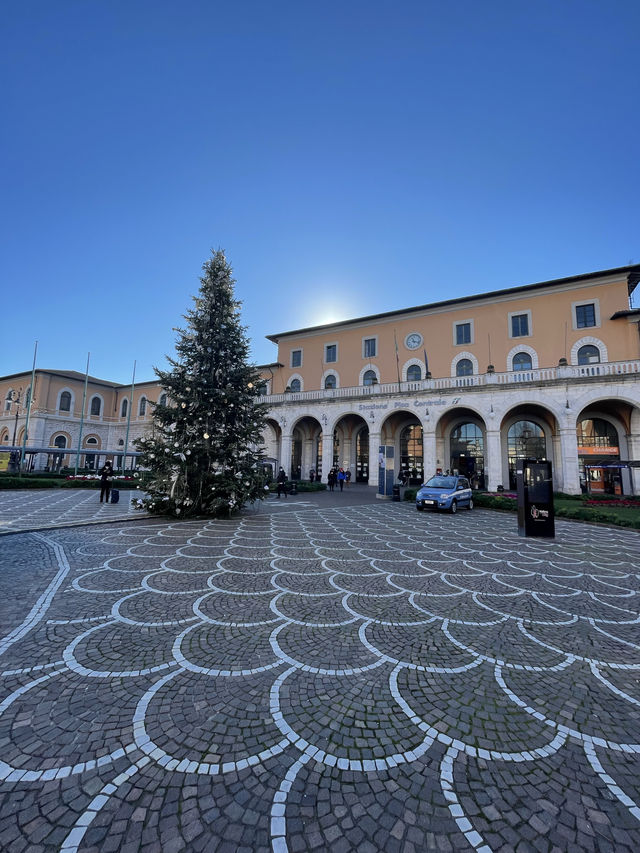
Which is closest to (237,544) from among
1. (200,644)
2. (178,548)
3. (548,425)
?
(178,548)

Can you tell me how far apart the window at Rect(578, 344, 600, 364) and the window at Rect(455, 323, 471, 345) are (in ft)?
25.0

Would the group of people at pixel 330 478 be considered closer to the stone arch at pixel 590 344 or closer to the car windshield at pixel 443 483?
the car windshield at pixel 443 483

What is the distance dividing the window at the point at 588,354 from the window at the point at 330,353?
19.3m

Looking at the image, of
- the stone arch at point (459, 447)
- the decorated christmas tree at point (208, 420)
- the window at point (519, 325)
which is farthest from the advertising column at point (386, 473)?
the window at point (519, 325)

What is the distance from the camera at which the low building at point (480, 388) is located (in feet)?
72.9

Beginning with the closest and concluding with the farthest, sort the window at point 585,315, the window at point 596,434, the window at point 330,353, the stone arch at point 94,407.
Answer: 1. the window at point 596,434
2. the window at point 585,315
3. the window at point 330,353
4. the stone arch at point 94,407

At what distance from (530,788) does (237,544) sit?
6.68m

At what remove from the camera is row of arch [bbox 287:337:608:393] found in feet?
81.4

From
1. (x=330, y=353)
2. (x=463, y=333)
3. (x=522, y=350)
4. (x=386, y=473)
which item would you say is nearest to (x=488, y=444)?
(x=386, y=473)

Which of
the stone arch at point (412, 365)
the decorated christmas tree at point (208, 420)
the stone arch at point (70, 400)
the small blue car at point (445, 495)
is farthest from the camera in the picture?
the stone arch at point (70, 400)

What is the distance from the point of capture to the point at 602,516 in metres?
12.0

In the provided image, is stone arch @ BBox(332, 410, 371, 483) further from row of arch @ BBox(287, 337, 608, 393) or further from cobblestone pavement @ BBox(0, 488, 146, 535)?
cobblestone pavement @ BBox(0, 488, 146, 535)

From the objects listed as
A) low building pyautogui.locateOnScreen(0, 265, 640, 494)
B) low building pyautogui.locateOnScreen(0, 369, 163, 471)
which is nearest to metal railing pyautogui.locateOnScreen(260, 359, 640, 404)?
low building pyautogui.locateOnScreen(0, 265, 640, 494)

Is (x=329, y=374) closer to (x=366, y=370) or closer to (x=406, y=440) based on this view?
(x=366, y=370)
